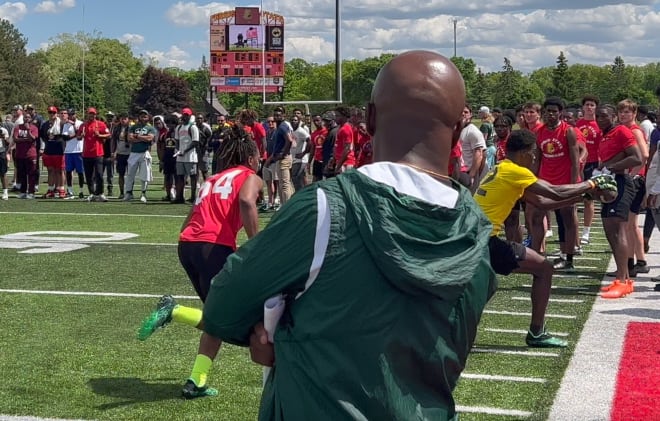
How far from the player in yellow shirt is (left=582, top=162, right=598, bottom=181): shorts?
7152 millimetres

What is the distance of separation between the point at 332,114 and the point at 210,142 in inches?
114

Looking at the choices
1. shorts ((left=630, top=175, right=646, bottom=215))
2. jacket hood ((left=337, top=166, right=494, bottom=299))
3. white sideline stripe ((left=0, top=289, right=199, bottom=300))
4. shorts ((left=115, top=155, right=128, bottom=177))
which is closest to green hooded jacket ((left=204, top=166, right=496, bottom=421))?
jacket hood ((left=337, top=166, right=494, bottom=299))

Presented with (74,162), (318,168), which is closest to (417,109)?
(318,168)

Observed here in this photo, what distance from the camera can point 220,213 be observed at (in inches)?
240

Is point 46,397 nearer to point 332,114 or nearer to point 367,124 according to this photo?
point 367,124

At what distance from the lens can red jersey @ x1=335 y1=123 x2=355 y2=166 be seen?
15.9m

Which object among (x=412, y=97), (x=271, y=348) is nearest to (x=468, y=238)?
(x=412, y=97)

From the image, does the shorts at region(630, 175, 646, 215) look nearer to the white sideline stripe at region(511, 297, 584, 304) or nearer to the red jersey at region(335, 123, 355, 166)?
the white sideline stripe at region(511, 297, 584, 304)

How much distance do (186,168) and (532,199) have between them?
12.6 metres

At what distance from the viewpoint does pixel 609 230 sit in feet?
31.6

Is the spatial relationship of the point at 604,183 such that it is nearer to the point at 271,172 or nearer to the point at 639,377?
the point at 639,377

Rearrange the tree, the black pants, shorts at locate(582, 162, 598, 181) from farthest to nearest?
the tree → the black pants → shorts at locate(582, 162, 598, 181)

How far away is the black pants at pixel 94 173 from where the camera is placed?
20.0 metres

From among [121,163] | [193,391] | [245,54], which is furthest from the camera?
[245,54]
